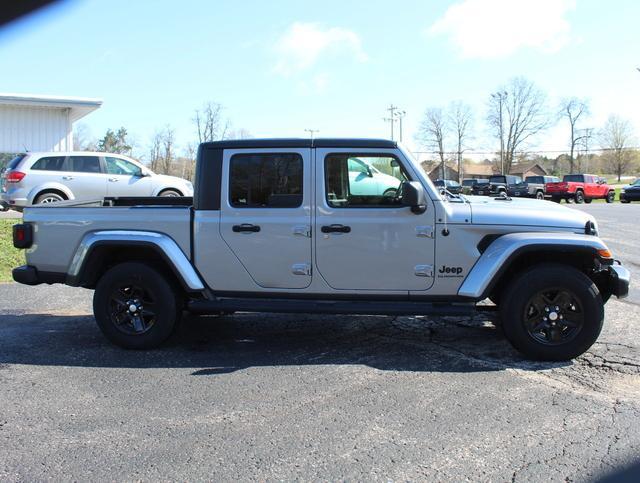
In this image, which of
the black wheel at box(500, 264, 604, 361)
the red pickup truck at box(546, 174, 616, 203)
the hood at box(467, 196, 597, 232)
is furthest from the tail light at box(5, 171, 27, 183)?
the red pickup truck at box(546, 174, 616, 203)

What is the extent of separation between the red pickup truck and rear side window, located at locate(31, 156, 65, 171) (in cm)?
3063

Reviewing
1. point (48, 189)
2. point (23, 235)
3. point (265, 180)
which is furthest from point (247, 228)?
point (48, 189)

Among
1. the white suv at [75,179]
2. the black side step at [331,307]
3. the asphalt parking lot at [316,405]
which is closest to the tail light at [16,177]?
the white suv at [75,179]

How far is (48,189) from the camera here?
12453 millimetres

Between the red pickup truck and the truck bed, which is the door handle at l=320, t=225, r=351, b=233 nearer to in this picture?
the truck bed

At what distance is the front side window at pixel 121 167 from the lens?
12992 millimetres

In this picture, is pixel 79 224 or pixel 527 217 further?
pixel 79 224

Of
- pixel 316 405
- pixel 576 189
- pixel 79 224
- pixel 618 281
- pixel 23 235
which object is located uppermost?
pixel 576 189

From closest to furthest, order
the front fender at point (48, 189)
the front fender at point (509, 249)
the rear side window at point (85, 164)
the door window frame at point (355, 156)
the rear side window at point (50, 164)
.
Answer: the front fender at point (509, 249), the door window frame at point (355, 156), the front fender at point (48, 189), the rear side window at point (50, 164), the rear side window at point (85, 164)

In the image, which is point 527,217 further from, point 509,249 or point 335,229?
point 335,229

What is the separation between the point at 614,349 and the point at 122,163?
1132cm

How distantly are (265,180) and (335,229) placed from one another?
2.70ft

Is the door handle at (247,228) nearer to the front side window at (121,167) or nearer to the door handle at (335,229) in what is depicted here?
the door handle at (335,229)

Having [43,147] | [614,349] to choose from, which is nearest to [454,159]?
[43,147]
